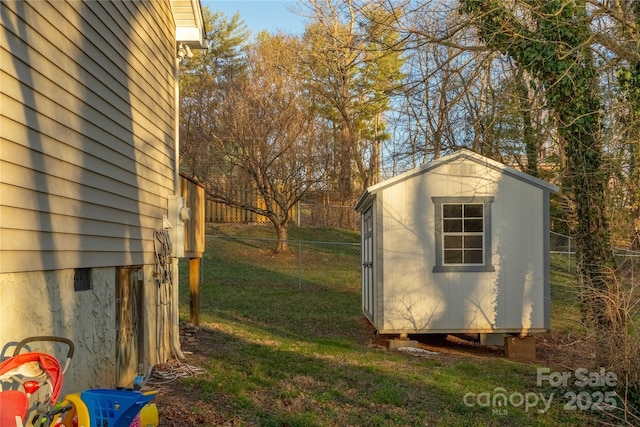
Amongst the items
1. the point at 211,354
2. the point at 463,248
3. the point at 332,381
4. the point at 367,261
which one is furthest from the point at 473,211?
the point at 211,354

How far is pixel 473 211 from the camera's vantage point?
899 cm

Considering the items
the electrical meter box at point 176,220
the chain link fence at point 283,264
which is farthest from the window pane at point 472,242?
the chain link fence at point 283,264

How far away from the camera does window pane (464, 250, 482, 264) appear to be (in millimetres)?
Answer: 8984

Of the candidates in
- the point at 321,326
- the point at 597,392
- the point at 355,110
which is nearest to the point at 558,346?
the point at 597,392

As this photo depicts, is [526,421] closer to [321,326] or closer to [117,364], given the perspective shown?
[117,364]

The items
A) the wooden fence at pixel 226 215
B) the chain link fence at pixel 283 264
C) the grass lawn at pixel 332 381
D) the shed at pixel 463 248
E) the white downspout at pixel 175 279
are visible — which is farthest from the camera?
the wooden fence at pixel 226 215

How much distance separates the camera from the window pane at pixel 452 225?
9.00 metres

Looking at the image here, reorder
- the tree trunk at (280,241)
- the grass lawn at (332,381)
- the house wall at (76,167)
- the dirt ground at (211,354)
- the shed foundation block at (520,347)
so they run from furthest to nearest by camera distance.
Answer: the tree trunk at (280,241), the shed foundation block at (520,347), the grass lawn at (332,381), the dirt ground at (211,354), the house wall at (76,167)

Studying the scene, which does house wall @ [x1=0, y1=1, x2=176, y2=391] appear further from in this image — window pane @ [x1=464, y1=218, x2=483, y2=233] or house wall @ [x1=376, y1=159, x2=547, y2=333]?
window pane @ [x1=464, y1=218, x2=483, y2=233]

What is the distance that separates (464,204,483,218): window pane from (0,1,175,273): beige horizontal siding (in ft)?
15.4

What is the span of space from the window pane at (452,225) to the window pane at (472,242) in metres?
0.19

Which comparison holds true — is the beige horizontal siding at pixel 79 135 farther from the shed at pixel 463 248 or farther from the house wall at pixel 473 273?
the house wall at pixel 473 273

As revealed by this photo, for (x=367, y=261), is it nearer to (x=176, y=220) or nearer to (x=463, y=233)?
(x=463, y=233)

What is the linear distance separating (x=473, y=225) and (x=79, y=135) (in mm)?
6288
